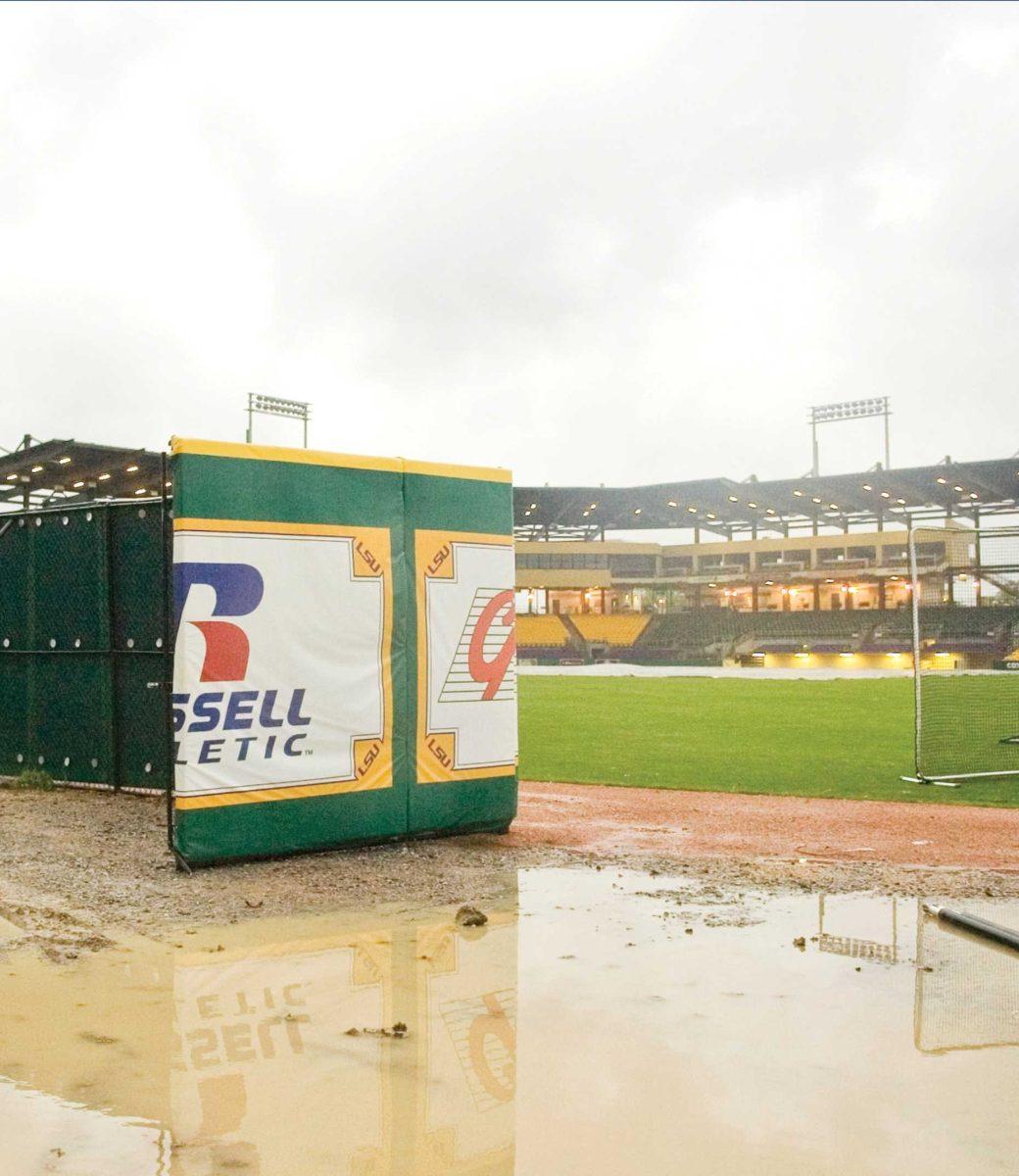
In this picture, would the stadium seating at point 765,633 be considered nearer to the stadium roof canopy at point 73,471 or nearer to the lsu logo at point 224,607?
the stadium roof canopy at point 73,471

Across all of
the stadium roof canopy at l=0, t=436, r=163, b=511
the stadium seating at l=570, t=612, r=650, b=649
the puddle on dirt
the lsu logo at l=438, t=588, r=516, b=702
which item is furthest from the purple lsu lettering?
the stadium seating at l=570, t=612, r=650, b=649

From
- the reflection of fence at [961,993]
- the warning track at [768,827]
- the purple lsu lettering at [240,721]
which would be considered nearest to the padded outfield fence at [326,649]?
the purple lsu lettering at [240,721]

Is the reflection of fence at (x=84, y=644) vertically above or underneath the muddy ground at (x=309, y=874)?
above

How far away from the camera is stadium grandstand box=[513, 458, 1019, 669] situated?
61500 mm

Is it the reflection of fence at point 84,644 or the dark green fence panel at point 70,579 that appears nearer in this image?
the reflection of fence at point 84,644

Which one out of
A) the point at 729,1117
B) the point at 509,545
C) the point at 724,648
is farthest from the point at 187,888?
the point at 724,648

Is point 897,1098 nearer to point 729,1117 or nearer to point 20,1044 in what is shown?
point 729,1117

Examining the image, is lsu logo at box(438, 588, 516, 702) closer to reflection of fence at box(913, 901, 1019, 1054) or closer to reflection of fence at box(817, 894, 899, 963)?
reflection of fence at box(817, 894, 899, 963)

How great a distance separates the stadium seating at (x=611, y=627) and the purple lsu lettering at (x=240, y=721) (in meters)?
67.0

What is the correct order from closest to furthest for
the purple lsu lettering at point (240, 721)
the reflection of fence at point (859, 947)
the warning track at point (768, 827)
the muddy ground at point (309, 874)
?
the reflection of fence at point (859, 947), the muddy ground at point (309, 874), the purple lsu lettering at point (240, 721), the warning track at point (768, 827)

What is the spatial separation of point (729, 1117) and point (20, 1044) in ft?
9.07

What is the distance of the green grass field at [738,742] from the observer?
1288 cm

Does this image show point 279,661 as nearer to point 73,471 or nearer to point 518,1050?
point 518,1050

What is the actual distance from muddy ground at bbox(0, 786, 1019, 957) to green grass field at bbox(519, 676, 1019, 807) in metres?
3.61
